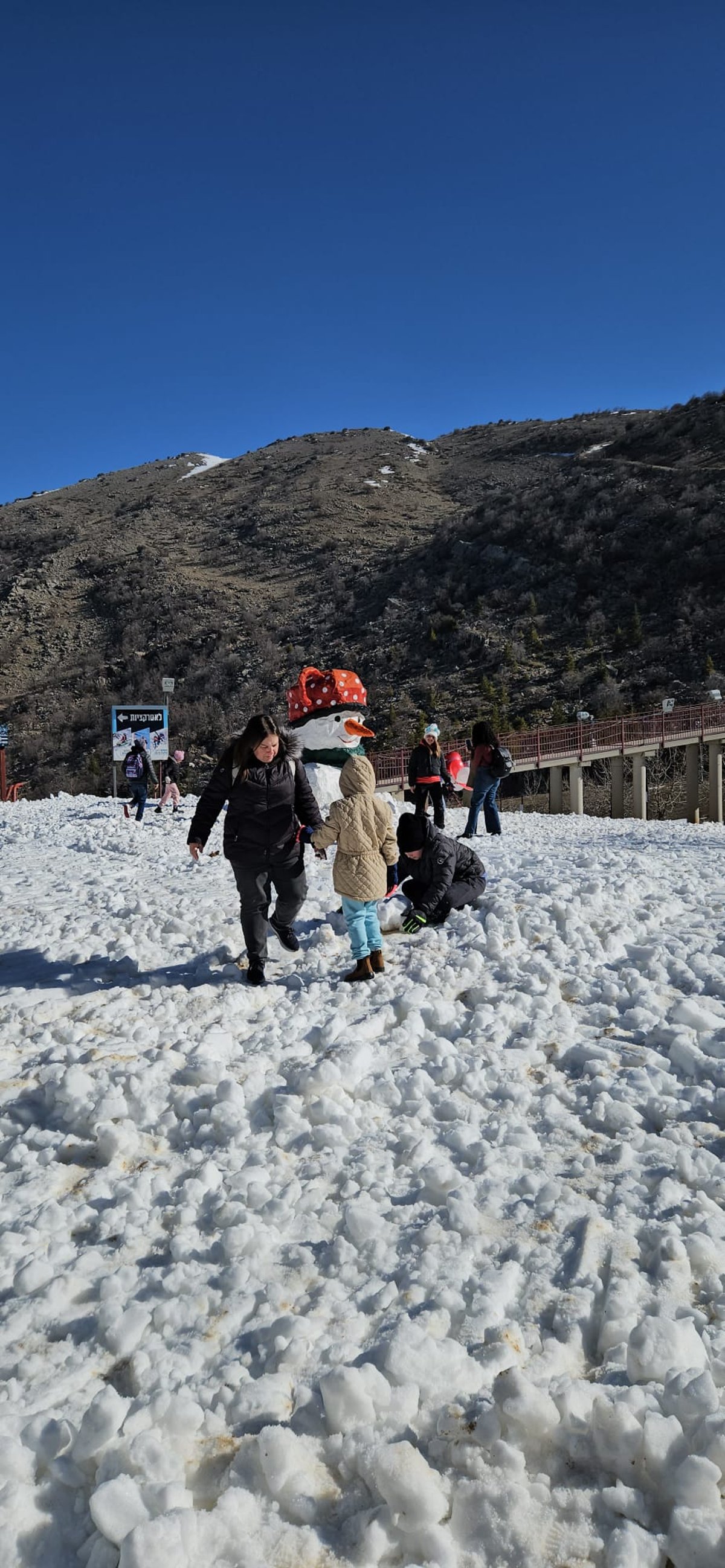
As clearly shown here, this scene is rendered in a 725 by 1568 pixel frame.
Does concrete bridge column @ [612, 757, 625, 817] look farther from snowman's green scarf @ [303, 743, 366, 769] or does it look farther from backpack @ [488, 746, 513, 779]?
backpack @ [488, 746, 513, 779]

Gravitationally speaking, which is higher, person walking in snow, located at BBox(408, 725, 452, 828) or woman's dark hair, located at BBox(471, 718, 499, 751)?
woman's dark hair, located at BBox(471, 718, 499, 751)

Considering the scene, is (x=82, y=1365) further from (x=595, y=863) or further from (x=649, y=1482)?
(x=595, y=863)

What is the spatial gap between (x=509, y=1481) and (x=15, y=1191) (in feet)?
7.03

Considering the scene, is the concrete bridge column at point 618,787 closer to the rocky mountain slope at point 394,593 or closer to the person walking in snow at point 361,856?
the rocky mountain slope at point 394,593

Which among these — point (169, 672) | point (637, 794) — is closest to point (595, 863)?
point (637, 794)

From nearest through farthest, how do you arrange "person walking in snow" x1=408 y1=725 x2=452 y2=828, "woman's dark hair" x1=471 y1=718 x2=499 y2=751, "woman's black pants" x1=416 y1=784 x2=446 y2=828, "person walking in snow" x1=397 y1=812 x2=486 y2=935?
"person walking in snow" x1=397 y1=812 x2=486 y2=935, "woman's black pants" x1=416 y1=784 x2=446 y2=828, "person walking in snow" x1=408 y1=725 x2=452 y2=828, "woman's dark hair" x1=471 y1=718 x2=499 y2=751

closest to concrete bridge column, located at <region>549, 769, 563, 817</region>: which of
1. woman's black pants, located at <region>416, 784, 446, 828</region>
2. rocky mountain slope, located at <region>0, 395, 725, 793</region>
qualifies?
rocky mountain slope, located at <region>0, 395, 725, 793</region>

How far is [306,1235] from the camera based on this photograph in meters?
3.01

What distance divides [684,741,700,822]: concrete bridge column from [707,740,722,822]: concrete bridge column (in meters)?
0.40

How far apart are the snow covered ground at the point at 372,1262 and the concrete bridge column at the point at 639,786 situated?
2156 cm

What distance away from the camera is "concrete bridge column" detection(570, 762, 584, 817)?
2545 centimetres

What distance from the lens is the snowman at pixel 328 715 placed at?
43.8 feet

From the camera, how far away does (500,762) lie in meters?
11.0

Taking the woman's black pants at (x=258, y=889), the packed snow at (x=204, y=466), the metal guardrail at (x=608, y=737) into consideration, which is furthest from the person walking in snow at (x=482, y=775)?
the packed snow at (x=204, y=466)
